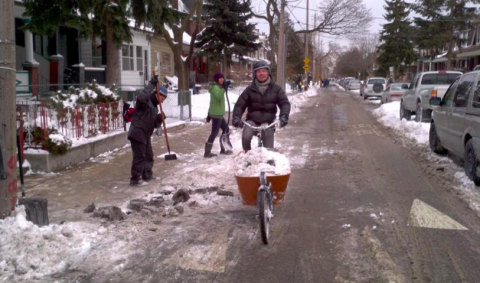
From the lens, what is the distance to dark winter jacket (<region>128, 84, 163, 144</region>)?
7598 mm

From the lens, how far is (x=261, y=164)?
223 inches

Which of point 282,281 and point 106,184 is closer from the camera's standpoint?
point 282,281

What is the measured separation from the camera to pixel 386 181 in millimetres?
8281

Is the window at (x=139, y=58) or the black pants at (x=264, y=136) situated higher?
the window at (x=139, y=58)

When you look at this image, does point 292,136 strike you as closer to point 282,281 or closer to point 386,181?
point 386,181

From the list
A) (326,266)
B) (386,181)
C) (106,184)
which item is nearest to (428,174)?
(386,181)

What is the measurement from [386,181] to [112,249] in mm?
4971

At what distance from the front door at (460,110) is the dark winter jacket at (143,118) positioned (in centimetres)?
512

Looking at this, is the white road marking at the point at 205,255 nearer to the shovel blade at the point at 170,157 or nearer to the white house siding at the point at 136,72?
the shovel blade at the point at 170,157

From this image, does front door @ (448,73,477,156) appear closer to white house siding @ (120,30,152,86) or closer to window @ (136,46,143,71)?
white house siding @ (120,30,152,86)

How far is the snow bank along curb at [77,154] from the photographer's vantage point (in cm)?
861

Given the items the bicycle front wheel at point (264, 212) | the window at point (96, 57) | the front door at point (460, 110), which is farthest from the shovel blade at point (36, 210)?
the window at point (96, 57)

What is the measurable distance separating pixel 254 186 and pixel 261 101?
4.78 ft

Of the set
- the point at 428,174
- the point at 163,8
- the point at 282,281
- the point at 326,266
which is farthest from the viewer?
the point at 163,8
